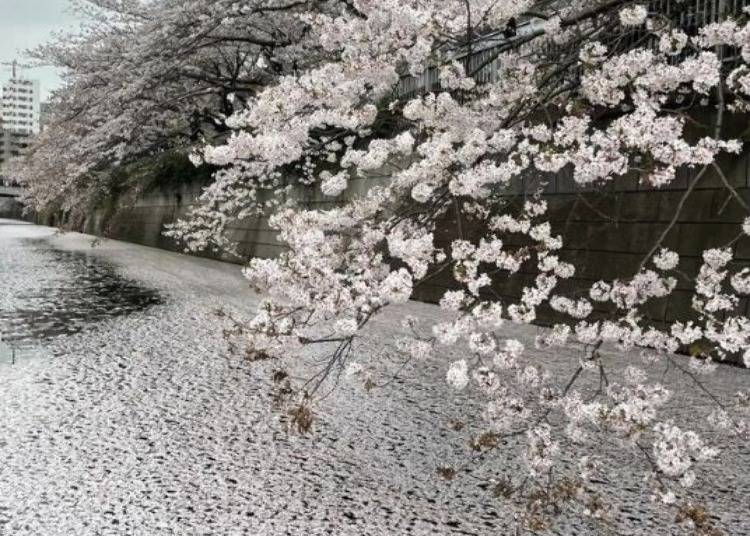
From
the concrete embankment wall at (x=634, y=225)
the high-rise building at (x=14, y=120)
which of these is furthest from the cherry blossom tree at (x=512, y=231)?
the high-rise building at (x=14, y=120)

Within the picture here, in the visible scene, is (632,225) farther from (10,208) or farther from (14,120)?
(14,120)

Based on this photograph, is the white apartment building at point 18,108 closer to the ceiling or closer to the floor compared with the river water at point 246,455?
closer to the ceiling

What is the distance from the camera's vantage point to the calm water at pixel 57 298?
7.39 metres

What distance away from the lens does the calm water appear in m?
7.39

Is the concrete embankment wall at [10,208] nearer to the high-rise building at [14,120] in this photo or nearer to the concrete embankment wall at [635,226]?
the high-rise building at [14,120]

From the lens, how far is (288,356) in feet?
20.4

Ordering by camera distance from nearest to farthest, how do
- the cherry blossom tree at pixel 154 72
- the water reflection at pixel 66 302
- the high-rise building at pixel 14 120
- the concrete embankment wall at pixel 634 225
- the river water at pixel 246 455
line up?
the river water at pixel 246 455 → the concrete embankment wall at pixel 634 225 → the water reflection at pixel 66 302 → the cherry blossom tree at pixel 154 72 → the high-rise building at pixel 14 120

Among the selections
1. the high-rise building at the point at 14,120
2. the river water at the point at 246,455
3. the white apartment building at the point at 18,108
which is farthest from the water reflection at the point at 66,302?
the high-rise building at the point at 14,120

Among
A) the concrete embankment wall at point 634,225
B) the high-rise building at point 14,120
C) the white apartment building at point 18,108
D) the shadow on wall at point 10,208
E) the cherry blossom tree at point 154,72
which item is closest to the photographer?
the concrete embankment wall at point 634,225

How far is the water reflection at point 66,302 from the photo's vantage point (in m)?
7.37

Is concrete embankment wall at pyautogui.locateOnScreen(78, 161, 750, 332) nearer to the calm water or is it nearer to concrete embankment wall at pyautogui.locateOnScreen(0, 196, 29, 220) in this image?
the calm water

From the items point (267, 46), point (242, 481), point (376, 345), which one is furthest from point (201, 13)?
point (242, 481)

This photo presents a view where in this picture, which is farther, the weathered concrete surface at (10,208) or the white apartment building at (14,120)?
the white apartment building at (14,120)

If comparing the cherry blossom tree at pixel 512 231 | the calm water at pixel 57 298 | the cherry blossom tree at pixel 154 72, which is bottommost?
the calm water at pixel 57 298
